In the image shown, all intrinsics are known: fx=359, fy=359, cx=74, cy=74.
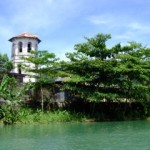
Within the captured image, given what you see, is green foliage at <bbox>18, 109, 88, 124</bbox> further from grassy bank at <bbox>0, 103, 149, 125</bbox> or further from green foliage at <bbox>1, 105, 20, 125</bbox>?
green foliage at <bbox>1, 105, 20, 125</bbox>

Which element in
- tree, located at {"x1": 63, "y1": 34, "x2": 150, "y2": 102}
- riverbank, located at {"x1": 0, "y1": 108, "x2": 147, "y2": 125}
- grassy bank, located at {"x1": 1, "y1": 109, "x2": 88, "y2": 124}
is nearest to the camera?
grassy bank, located at {"x1": 1, "y1": 109, "x2": 88, "y2": 124}

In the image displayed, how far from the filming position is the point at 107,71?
22.1 metres

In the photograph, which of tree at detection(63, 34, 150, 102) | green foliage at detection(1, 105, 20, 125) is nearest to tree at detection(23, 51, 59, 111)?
tree at detection(63, 34, 150, 102)

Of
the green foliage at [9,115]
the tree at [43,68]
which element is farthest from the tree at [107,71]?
the green foliage at [9,115]

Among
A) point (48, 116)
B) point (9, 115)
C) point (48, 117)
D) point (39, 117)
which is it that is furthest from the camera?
point (48, 116)

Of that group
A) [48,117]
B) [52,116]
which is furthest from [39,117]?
[52,116]

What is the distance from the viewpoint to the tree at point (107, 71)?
71.4 ft

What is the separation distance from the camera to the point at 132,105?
2559 centimetres

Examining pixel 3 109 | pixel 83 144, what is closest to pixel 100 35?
pixel 3 109

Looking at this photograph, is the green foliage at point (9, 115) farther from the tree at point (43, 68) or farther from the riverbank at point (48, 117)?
the tree at point (43, 68)

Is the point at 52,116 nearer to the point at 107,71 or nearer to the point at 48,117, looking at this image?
the point at 48,117

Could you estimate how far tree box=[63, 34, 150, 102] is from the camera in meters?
21.8

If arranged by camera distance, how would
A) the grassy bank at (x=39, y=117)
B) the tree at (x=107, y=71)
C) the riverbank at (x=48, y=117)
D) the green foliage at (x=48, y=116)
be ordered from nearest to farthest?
the grassy bank at (x=39, y=117)
the riverbank at (x=48, y=117)
the green foliage at (x=48, y=116)
the tree at (x=107, y=71)

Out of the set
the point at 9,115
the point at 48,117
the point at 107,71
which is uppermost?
the point at 107,71
